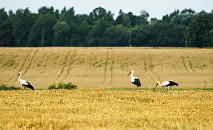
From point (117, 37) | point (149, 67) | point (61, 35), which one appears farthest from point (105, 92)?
point (61, 35)

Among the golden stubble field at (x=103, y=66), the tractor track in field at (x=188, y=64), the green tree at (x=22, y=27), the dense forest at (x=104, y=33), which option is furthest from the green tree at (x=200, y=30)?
the green tree at (x=22, y=27)

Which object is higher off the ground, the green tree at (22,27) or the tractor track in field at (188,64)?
the green tree at (22,27)

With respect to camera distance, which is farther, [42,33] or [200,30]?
[42,33]

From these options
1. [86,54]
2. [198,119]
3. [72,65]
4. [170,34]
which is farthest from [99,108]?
[170,34]

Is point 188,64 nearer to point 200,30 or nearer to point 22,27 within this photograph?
point 200,30

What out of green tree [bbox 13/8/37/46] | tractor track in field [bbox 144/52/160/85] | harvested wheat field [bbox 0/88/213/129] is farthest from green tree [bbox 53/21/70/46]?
harvested wheat field [bbox 0/88/213/129]

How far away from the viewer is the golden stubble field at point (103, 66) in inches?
2223

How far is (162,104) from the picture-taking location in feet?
72.4

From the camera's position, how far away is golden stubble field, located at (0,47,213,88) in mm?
56469

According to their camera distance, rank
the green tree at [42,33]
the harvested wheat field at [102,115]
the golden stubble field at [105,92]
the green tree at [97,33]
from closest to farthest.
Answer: the harvested wheat field at [102,115]
the golden stubble field at [105,92]
the green tree at [97,33]
the green tree at [42,33]

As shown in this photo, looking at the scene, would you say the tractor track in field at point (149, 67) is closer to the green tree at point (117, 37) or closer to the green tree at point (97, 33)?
the green tree at point (117, 37)

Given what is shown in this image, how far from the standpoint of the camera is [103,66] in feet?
222

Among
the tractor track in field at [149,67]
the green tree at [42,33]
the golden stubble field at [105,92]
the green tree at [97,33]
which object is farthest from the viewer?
the green tree at [42,33]

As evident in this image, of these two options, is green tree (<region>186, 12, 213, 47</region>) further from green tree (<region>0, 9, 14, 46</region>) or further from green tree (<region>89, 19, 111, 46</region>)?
green tree (<region>0, 9, 14, 46</region>)
